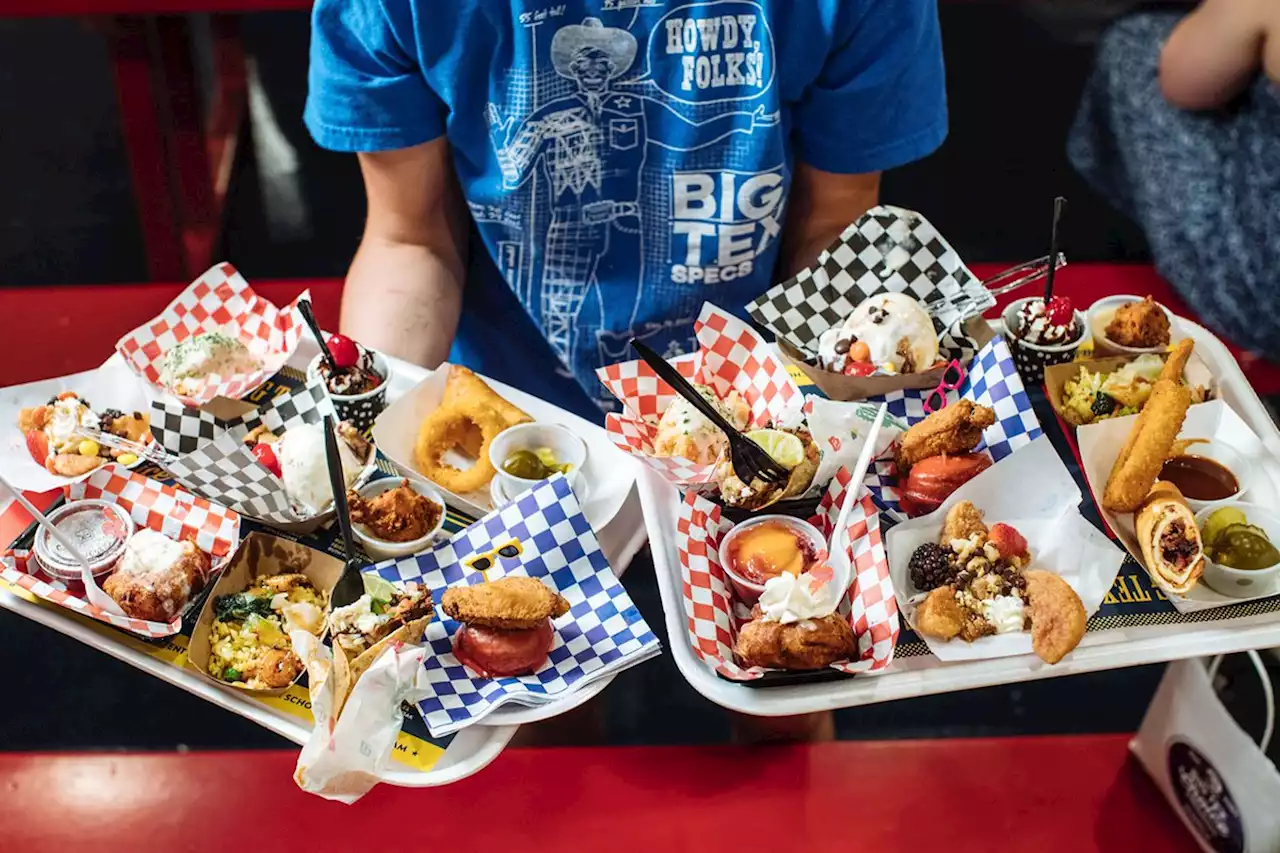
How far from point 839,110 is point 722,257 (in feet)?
1.61

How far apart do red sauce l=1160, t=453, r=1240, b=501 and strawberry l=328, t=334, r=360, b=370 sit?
208 centimetres

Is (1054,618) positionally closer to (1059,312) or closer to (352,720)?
(1059,312)

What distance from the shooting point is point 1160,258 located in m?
4.09

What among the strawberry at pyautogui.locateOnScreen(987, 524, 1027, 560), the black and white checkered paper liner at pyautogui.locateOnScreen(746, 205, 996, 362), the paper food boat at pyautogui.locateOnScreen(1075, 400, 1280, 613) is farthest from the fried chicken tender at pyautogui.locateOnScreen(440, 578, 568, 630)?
the paper food boat at pyautogui.locateOnScreen(1075, 400, 1280, 613)

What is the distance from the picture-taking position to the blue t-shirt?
2.63m

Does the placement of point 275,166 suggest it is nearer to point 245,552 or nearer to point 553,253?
point 553,253

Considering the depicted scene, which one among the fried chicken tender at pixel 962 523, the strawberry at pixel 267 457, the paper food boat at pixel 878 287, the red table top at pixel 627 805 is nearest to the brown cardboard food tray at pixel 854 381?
the paper food boat at pixel 878 287

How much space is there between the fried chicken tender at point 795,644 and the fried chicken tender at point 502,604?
427 millimetres

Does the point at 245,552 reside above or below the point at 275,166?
above

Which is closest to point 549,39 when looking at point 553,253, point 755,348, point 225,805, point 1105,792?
point 553,253

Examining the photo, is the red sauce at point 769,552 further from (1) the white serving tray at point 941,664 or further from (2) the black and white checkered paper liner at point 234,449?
(2) the black and white checkered paper liner at point 234,449

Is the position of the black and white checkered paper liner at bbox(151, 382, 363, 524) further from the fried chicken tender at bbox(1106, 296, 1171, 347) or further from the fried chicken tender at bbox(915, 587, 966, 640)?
the fried chicken tender at bbox(1106, 296, 1171, 347)

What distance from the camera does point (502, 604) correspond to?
7.30ft

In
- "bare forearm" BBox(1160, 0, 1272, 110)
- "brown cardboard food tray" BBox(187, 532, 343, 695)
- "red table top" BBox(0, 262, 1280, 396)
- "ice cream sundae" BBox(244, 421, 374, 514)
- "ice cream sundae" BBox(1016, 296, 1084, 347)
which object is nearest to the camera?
"brown cardboard food tray" BBox(187, 532, 343, 695)
